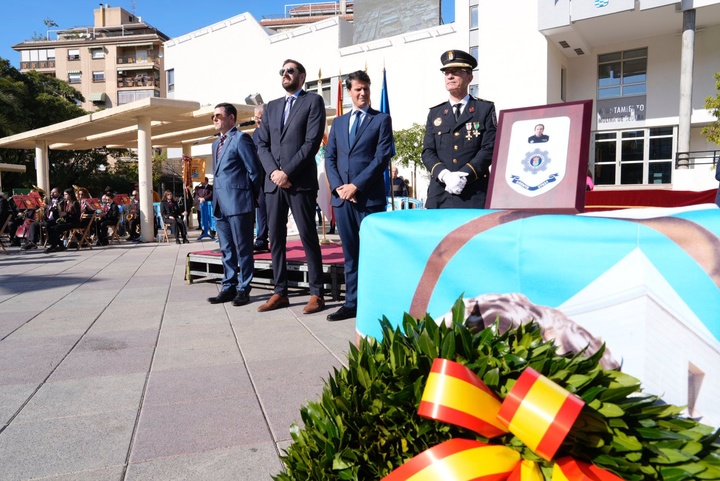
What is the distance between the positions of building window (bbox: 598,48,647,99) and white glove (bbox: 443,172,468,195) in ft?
80.7

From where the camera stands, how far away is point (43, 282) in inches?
313

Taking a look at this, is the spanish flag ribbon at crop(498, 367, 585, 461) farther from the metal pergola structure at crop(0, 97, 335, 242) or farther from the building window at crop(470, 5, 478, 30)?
the building window at crop(470, 5, 478, 30)

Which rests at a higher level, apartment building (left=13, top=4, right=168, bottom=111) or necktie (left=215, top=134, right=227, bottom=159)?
apartment building (left=13, top=4, right=168, bottom=111)

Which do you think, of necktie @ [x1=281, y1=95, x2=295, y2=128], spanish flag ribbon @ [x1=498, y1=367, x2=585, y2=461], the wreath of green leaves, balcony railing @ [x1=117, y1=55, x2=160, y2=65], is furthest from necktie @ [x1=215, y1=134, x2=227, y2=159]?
balcony railing @ [x1=117, y1=55, x2=160, y2=65]

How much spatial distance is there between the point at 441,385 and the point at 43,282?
8190 mm

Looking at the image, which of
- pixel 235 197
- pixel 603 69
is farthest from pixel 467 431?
pixel 603 69

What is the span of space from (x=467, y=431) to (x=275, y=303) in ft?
13.5

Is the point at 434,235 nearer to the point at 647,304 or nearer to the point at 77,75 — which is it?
the point at 647,304

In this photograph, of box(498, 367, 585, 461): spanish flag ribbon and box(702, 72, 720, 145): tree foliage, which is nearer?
box(498, 367, 585, 461): spanish flag ribbon

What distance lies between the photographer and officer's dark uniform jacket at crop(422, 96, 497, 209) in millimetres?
3604

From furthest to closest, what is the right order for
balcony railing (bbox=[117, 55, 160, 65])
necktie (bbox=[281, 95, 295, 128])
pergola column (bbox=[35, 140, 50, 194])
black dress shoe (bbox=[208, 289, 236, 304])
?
balcony railing (bbox=[117, 55, 160, 65]) < pergola column (bbox=[35, 140, 50, 194]) < black dress shoe (bbox=[208, 289, 236, 304]) < necktie (bbox=[281, 95, 295, 128])

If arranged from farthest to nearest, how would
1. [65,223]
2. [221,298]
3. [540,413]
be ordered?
[65,223] → [221,298] → [540,413]

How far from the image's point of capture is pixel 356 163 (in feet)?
15.2

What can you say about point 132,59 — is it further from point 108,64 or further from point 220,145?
point 220,145
